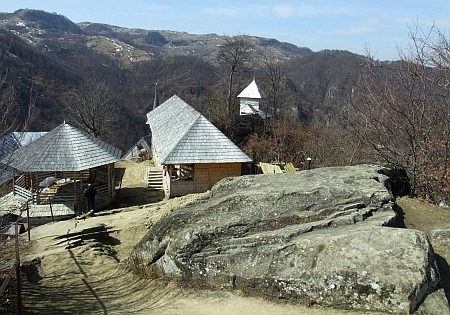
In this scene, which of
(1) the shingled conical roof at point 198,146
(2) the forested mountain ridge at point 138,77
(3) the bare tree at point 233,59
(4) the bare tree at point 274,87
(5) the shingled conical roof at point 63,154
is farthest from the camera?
(2) the forested mountain ridge at point 138,77

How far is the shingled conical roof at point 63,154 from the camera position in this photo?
1673cm

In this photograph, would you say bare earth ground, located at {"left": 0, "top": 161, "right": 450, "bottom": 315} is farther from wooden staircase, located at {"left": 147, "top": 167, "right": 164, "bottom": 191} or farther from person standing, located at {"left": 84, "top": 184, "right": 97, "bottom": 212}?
wooden staircase, located at {"left": 147, "top": 167, "right": 164, "bottom": 191}

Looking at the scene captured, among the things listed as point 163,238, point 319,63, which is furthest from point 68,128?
point 319,63

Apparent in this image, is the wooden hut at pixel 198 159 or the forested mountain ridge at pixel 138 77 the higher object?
the forested mountain ridge at pixel 138 77

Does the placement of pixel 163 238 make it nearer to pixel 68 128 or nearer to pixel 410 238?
pixel 410 238

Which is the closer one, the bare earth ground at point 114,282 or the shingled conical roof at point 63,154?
the bare earth ground at point 114,282

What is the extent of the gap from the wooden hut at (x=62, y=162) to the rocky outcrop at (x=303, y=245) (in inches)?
368

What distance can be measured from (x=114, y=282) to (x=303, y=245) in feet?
14.7

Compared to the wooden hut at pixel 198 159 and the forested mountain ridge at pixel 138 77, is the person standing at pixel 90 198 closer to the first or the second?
the wooden hut at pixel 198 159

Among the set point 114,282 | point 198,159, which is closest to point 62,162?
point 198,159

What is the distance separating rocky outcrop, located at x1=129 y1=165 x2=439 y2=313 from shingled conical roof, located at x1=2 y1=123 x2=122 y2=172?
929cm

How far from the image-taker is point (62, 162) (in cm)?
1691

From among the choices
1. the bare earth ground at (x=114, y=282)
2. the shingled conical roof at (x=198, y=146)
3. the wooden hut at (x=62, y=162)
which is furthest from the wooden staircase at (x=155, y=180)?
the bare earth ground at (x=114, y=282)

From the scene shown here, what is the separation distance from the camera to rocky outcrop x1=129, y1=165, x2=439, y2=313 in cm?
586
